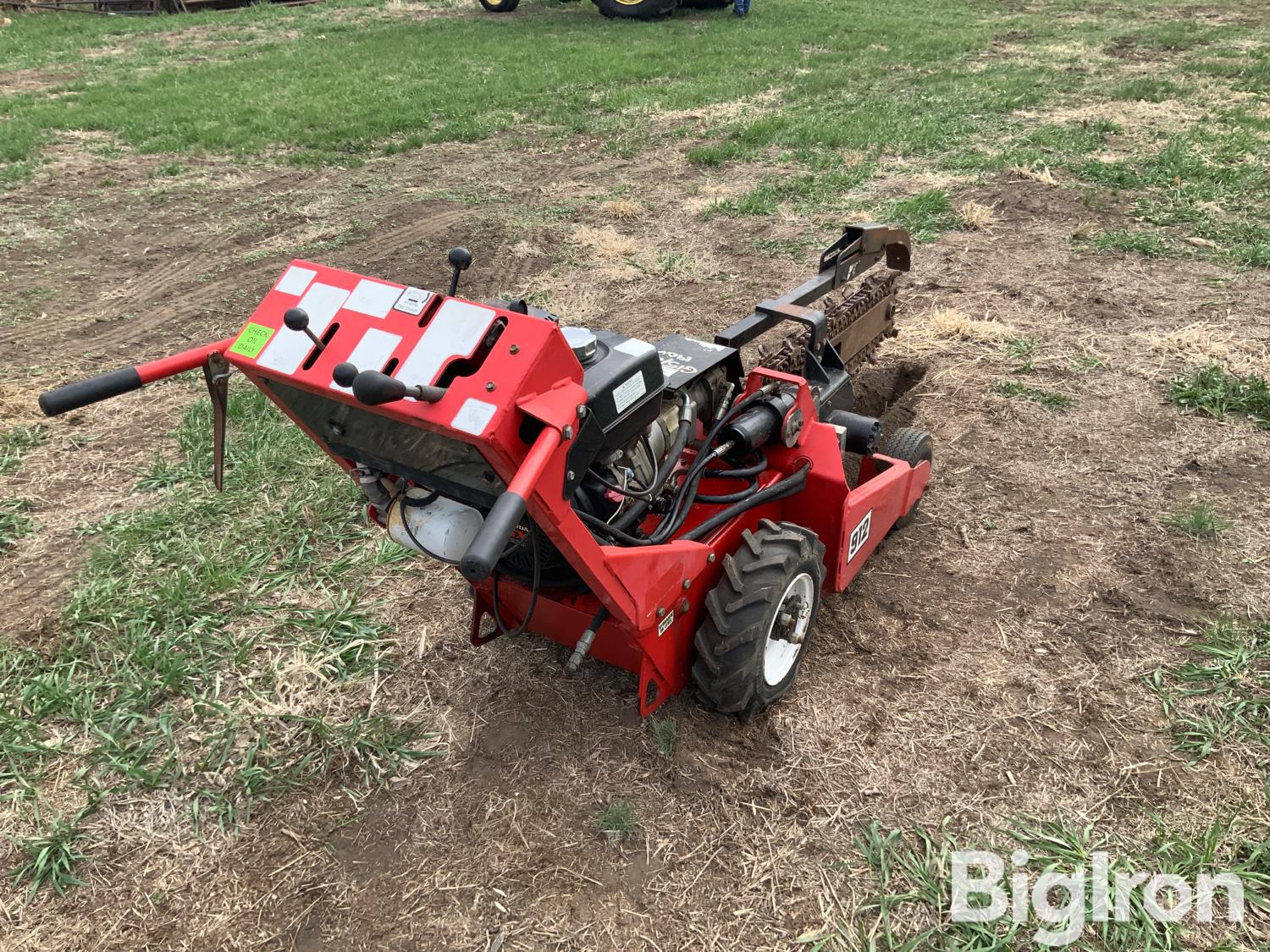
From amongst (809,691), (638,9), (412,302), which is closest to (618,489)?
(412,302)

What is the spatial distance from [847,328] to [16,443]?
15.7 feet

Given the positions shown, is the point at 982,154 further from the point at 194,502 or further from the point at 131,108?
the point at 131,108

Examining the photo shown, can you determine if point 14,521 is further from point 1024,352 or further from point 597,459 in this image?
point 1024,352

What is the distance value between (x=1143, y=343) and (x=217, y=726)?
567cm

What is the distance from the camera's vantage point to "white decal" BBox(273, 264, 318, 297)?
244cm

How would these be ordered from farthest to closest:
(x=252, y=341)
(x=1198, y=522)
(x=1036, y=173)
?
(x=1036, y=173)
(x=1198, y=522)
(x=252, y=341)

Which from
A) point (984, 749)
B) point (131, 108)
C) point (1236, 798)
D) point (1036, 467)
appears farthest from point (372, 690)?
point (131, 108)

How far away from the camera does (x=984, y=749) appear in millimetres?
3117

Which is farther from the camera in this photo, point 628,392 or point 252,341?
point 628,392

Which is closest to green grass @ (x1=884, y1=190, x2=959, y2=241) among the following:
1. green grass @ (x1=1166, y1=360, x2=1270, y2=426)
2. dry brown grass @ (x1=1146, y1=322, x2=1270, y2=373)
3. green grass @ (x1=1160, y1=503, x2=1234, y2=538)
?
dry brown grass @ (x1=1146, y1=322, x2=1270, y2=373)

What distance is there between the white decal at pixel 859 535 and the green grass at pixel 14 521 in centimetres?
401

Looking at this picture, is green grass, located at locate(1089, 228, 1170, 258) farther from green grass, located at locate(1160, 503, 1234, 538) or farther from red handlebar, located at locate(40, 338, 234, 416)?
red handlebar, located at locate(40, 338, 234, 416)

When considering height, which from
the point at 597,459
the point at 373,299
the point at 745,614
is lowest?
the point at 745,614

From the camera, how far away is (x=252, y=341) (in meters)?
2.41
